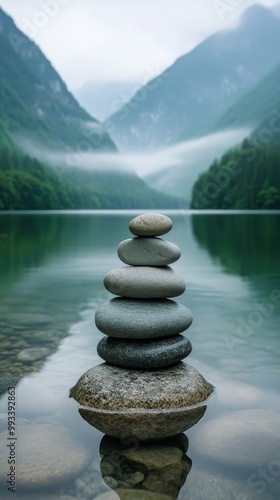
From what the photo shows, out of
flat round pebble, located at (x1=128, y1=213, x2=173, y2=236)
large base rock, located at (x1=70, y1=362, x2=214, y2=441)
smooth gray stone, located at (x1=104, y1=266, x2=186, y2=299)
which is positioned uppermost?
flat round pebble, located at (x1=128, y1=213, x2=173, y2=236)

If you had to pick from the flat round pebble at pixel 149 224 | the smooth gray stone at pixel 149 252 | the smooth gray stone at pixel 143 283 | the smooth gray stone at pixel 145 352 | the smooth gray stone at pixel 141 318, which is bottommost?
the smooth gray stone at pixel 145 352

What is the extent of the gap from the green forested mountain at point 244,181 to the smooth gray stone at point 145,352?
12782 cm

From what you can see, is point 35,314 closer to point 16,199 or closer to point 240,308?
point 240,308

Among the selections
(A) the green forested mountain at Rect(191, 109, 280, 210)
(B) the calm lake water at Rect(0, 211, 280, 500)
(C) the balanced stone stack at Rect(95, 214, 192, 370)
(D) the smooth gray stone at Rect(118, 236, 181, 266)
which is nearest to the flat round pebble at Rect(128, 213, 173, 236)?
(C) the balanced stone stack at Rect(95, 214, 192, 370)

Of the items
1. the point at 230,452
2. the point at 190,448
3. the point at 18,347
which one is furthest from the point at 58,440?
the point at 18,347

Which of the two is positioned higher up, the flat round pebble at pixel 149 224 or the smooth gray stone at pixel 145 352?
the flat round pebble at pixel 149 224

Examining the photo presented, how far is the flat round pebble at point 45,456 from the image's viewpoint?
5711 mm

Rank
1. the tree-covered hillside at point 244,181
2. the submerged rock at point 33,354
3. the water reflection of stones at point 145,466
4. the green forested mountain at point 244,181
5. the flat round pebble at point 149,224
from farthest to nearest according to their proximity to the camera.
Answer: the green forested mountain at point 244,181, the tree-covered hillside at point 244,181, the submerged rock at point 33,354, the flat round pebble at point 149,224, the water reflection of stones at point 145,466

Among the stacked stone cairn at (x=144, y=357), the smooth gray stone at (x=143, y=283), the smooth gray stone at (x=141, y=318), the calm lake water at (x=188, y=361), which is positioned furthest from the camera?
the smooth gray stone at (x=143, y=283)

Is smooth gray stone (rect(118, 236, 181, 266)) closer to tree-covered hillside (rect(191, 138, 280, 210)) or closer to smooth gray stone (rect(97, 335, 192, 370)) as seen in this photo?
smooth gray stone (rect(97, 335, 192, 370))

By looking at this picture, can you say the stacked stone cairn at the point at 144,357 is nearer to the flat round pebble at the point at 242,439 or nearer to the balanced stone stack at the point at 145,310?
the balanced stone stack at the point at 145,310

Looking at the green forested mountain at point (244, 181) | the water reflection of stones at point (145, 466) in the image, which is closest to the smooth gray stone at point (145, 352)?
the water reflection of stones at point (145, 466)

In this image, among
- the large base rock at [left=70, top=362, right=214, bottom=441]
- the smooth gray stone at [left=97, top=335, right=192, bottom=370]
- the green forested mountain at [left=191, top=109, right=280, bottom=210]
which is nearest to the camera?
the large base rock at [left=70, top=362, right=214, bottom=441]

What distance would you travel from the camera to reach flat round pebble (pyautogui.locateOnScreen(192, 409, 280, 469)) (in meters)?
6.21
